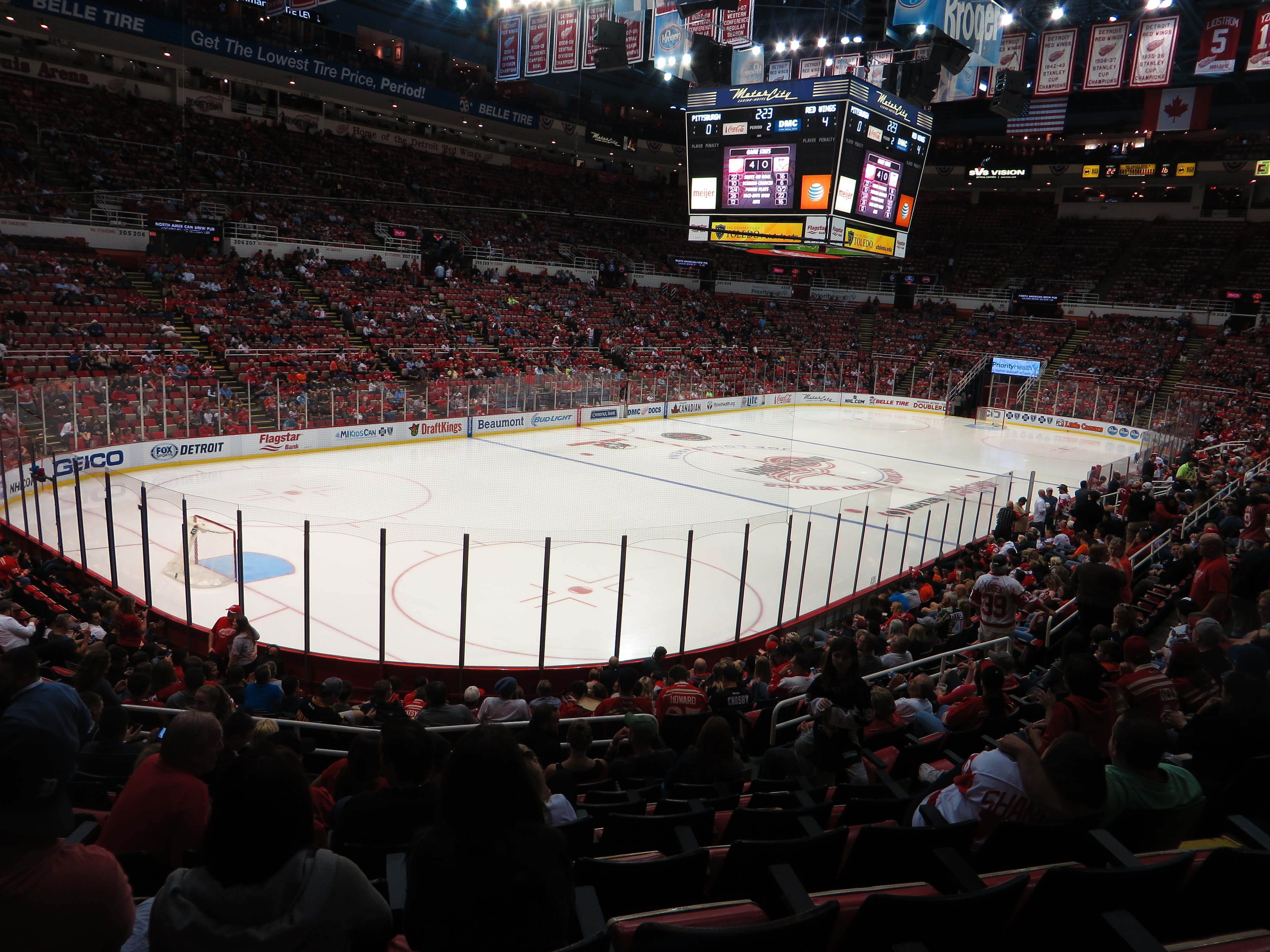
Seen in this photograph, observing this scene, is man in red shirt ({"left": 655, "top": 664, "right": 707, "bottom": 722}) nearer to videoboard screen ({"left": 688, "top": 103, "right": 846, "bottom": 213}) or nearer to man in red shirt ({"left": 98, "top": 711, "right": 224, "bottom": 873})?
man in red shirt ({"left": 98, "top": 711, "right": 224, "bottom": 873})

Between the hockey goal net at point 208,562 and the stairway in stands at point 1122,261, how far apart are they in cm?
4733

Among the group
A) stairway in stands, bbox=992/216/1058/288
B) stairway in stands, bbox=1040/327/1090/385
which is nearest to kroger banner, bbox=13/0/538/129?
stairway in stands, bbox=992/216/1058/288

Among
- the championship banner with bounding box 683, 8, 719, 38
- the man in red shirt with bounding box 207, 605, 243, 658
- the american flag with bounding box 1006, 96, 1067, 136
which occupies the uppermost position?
the american flag with bounding box 1006, 96, 1067, 136

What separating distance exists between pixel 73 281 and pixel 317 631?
1779 centimetres

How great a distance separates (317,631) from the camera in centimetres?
1073

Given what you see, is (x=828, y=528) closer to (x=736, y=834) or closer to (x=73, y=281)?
(x=736, y=834)

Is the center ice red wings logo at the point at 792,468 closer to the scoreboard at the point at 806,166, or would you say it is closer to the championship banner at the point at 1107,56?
the scoreboard at the point at 806,166

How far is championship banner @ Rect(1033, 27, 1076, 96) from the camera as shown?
2084 cm

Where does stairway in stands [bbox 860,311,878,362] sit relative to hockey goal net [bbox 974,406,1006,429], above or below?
above

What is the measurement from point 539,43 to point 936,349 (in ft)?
101

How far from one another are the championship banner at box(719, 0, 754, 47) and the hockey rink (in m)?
9.18

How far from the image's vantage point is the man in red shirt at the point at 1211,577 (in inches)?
277

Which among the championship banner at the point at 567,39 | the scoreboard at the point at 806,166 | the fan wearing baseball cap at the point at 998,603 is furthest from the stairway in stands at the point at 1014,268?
the fan wearing baseball cap at the point at 998,603

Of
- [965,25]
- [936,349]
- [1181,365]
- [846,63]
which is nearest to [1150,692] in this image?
[965,25]
